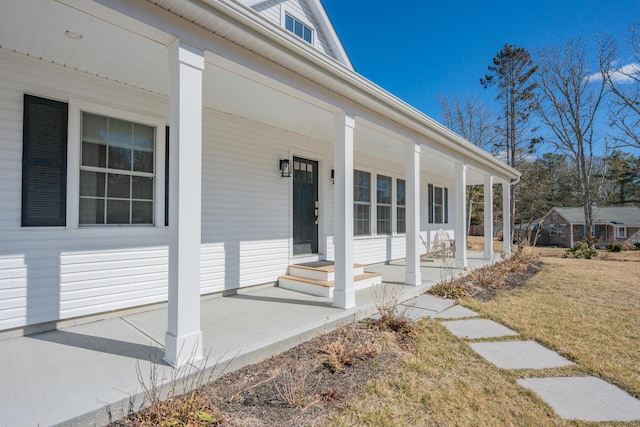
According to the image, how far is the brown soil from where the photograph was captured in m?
2.19

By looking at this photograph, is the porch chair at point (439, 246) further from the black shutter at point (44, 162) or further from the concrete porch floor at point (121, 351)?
the black shutter at point (44, 162)

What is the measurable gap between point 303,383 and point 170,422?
3.17ft

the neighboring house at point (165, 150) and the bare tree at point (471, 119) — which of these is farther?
the bare tree at point (471, 119)

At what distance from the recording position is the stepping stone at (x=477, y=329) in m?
3.91

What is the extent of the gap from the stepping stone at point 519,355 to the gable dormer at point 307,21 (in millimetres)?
6333

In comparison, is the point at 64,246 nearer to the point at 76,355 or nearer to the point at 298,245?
the point at 76,355

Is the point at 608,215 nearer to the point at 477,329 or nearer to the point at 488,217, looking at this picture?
the point at 488,217

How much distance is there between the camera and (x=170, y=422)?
1.99 meters

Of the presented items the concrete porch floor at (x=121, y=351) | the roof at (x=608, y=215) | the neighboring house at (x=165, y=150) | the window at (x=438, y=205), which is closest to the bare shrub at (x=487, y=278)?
the neighboring house at (x=165, y=150)

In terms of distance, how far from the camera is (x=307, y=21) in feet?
25.9

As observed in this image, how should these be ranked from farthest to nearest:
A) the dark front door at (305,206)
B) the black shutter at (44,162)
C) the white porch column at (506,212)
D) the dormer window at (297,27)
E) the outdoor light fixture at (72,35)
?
the white porch column at (506,212), the dormer window at (297,27), the dark front door at (305,206), the black shutter at (44,162), the outdoor light fixture at (72,35)

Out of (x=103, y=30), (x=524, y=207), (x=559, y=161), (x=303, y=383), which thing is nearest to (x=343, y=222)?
(x=303, y=383)

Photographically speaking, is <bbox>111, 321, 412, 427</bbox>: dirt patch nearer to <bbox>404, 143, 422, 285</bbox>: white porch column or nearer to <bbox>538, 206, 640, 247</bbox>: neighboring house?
<bbox>404, 143, 422, 285</bbox>: white porch column

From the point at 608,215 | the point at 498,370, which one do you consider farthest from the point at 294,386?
the point at 608,215
